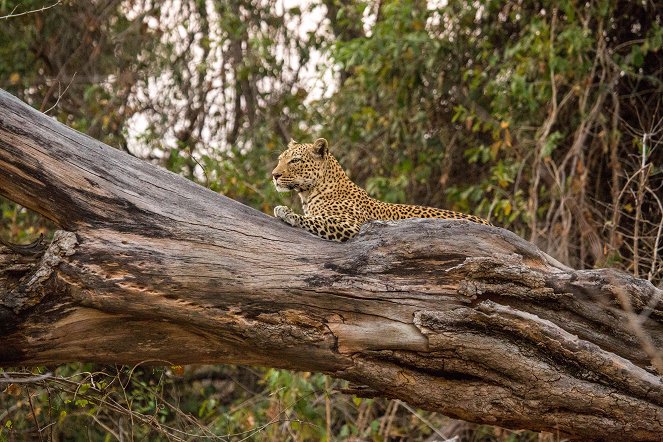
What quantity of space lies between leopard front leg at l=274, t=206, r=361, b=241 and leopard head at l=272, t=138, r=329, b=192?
1.07 meters

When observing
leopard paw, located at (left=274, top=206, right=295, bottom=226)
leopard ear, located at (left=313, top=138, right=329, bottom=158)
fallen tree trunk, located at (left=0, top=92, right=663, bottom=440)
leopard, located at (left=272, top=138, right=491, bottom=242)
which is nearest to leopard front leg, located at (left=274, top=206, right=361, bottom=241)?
leopard paw, located at (left=274, top=206, right=295, bottom=226)

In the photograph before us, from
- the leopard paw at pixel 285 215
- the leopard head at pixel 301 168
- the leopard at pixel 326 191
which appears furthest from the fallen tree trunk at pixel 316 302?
the leopard head at pixel 301 168

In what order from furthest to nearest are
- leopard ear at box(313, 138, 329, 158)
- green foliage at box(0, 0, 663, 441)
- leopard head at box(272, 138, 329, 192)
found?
green foliage at box(0, 0, 663, 441) → leopard ear at box(313, 138, 329, 158) → leopard head at box(272, 138, 329, 192)

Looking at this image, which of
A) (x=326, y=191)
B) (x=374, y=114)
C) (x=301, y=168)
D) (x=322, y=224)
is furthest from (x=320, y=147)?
(x=374, y=114)

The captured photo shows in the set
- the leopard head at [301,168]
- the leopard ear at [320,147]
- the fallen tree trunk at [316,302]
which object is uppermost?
the leopard ear at [320,147]

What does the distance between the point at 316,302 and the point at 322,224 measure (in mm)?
1459

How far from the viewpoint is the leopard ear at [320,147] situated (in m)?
7.62

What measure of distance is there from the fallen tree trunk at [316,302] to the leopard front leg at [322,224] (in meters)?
0.96

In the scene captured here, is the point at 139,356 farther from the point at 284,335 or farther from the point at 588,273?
the point at 588,273

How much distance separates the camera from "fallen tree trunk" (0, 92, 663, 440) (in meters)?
4.60

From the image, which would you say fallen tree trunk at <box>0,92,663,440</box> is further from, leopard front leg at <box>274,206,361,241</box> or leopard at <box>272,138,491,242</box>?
leopard at <box>272,138,491,242</box>

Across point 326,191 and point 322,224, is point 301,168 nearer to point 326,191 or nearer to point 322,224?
point 326,191

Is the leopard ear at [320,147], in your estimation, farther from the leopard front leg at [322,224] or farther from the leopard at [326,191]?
the leopard front leg at [322,224]

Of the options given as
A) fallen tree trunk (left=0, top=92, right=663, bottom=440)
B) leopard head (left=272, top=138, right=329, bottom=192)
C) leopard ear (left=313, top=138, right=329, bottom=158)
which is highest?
leopard ear (left=313, top=138, right=329, bottom=158)
